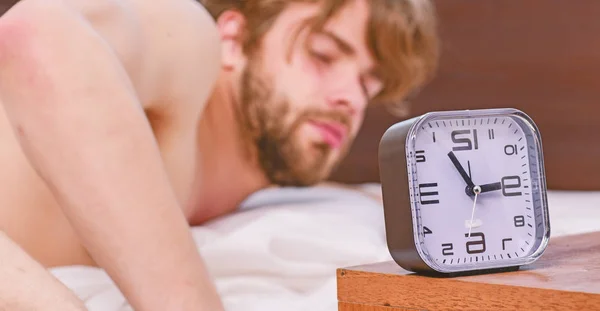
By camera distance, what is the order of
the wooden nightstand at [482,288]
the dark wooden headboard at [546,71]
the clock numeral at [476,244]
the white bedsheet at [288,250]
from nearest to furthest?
the wooden nightstand at [482,288] → the clock numeral at [476,244] → the white bedsheet at [288,250] → the dark wooden headboard at [546,71]

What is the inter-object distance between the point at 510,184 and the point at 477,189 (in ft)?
0.12

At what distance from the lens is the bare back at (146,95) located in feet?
3.28

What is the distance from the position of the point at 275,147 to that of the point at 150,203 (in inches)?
38.1

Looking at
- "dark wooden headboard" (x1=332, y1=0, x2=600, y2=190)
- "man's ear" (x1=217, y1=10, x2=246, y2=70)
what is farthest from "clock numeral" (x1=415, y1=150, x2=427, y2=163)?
"dark wooden headboard" (x1=332, y1=0, x2=600, y2=190)

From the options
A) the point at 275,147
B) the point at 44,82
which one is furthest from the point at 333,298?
the point at 275,147

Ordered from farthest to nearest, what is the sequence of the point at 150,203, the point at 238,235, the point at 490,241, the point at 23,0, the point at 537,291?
1. the point at 238,235
2. the point at 23,0
3. the point at 150,203
4. the point at 490,241
5. the point at 537,291

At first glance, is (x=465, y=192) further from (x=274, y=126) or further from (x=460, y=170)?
(x=274, y=126)

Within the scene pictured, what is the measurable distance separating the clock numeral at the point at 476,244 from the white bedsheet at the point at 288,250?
12.3 inches

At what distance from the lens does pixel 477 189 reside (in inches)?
24.5

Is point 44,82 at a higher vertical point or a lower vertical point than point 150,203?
higher

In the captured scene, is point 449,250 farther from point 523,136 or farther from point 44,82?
point 44,82

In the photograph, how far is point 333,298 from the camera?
3.08 feet

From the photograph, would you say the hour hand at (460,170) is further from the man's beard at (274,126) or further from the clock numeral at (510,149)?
the man's beard at (274,126)

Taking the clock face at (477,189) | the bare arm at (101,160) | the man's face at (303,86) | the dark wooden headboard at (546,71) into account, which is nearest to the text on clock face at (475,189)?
the clock face at (477,189)
